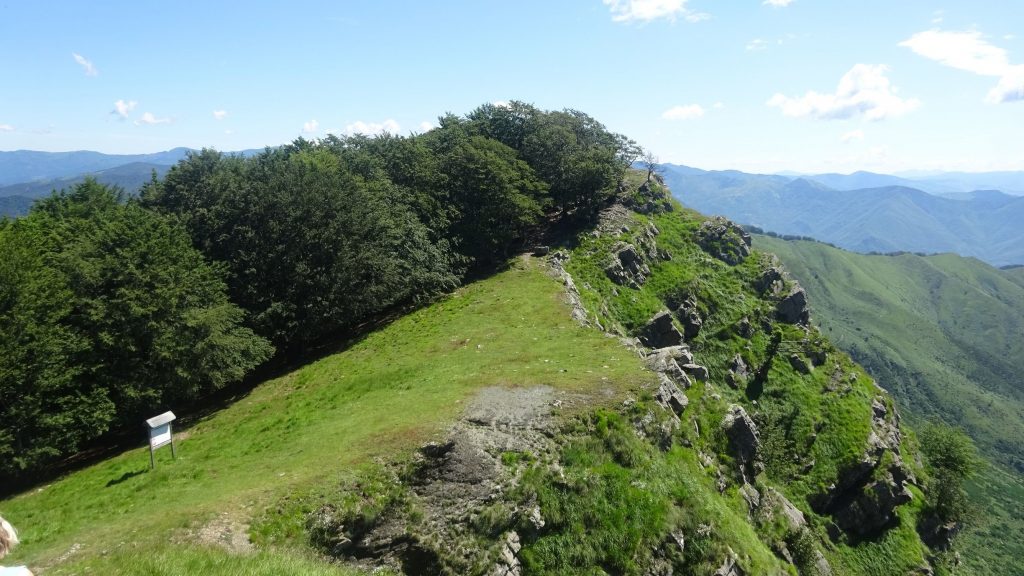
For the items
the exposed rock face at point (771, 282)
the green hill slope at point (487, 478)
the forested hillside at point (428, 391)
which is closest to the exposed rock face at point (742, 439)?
the green hill slope at point (487, 478)

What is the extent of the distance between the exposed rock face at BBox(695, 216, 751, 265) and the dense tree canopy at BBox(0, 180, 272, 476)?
63749mm

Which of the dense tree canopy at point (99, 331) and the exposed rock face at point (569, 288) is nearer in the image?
the dense tree canopy at point (99, 331)

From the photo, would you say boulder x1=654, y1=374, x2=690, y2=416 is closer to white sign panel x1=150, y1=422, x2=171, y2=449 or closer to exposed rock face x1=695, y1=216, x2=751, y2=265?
white sign panel x1=150, y1=422, x2=171, y2=449

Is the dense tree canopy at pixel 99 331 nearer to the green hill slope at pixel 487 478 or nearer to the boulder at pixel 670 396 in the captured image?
the green hill slope at pixel 487 478

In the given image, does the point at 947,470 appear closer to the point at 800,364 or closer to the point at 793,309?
the point at 800,364

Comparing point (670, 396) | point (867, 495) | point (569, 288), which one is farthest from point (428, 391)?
point (867, 495)

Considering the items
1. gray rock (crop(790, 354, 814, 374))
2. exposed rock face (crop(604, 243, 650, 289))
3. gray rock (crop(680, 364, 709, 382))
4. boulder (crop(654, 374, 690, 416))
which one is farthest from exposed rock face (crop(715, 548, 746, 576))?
gray rock (crop(790, 354, 814, 374))

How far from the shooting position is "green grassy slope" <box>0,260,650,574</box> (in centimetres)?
1697

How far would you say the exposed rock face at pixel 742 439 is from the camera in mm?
30750

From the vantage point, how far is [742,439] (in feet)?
103

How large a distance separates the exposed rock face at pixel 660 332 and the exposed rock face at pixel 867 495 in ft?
64.7

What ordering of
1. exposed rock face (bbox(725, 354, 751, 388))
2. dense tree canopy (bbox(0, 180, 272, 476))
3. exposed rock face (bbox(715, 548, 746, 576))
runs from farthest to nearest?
1. exposed rock face (bbox(725, 354, 751, 388))
2. dense tree canopy (bbox(0, 180, 272, 476))
3. exposed rock face (bbox(715, 548, 746, 576))

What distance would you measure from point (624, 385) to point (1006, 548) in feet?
401

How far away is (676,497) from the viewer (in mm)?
21578
